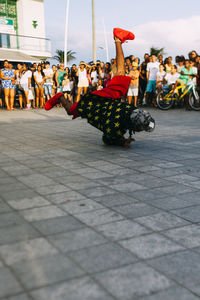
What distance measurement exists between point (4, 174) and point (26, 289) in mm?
2726

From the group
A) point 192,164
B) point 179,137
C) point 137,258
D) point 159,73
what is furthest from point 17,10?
point 137,258

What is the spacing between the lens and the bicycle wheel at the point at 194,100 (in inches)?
526

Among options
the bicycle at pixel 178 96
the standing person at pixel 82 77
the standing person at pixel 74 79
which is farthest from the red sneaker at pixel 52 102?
the standing person at pixel 74 79

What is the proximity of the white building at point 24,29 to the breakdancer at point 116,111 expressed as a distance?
86.8 feet

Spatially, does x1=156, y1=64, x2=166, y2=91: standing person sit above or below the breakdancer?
above

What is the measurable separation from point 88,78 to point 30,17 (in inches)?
915

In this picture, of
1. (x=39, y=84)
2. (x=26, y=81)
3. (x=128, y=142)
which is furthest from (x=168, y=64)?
(x=128, y=142)

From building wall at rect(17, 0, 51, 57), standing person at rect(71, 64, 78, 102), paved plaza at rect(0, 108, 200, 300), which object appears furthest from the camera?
building wall at rect(17, 0, 51, 57)

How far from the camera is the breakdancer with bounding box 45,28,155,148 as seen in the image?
19.5ft

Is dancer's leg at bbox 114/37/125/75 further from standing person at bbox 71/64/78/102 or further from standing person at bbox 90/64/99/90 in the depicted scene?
standing person at bbox 71/64/78/102

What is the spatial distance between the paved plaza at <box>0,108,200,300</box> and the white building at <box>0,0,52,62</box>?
93.1 feet

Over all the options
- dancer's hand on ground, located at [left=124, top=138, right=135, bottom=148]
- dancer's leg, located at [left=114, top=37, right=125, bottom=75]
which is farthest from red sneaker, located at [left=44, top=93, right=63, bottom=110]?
dancer's hand on ground, located at [left=124, top=138, right=135, bottom=148]

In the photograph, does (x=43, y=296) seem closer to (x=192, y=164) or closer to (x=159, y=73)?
(x=192, y=164)

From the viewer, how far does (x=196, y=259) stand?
7.80ft
